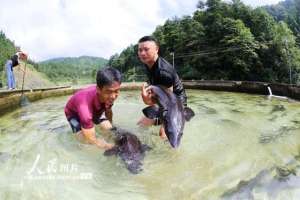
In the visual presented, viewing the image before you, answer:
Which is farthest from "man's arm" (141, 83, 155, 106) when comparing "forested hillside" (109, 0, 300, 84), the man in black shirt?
"forested hillside" (109, 0, 300, 84)

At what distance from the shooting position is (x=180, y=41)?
36.3 meters

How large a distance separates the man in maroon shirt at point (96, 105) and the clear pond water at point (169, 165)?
247 millimetres

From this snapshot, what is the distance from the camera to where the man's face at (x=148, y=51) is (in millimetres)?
4073

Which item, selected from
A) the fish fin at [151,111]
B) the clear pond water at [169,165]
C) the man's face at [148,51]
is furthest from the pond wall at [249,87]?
the fish fin at [151,111]

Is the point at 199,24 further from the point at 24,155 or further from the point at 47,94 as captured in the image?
the point at 24,155

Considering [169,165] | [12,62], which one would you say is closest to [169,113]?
[169,165]

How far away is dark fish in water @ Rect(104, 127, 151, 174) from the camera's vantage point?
10.9 feet

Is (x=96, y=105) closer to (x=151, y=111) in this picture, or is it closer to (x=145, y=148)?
(x=151, y=111)

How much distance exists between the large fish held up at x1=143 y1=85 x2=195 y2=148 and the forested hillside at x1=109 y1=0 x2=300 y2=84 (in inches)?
898

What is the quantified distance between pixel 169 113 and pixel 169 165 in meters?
→ 0.52

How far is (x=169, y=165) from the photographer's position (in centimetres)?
346

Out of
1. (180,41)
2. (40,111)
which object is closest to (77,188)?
(40,111)

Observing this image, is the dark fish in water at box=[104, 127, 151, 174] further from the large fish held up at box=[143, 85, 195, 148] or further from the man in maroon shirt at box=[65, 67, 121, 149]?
the large fish held up at box=[143, 85, 195, 148]

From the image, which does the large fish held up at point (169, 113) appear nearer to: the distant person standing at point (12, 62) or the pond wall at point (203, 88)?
the pond wall at point (203, 88)
